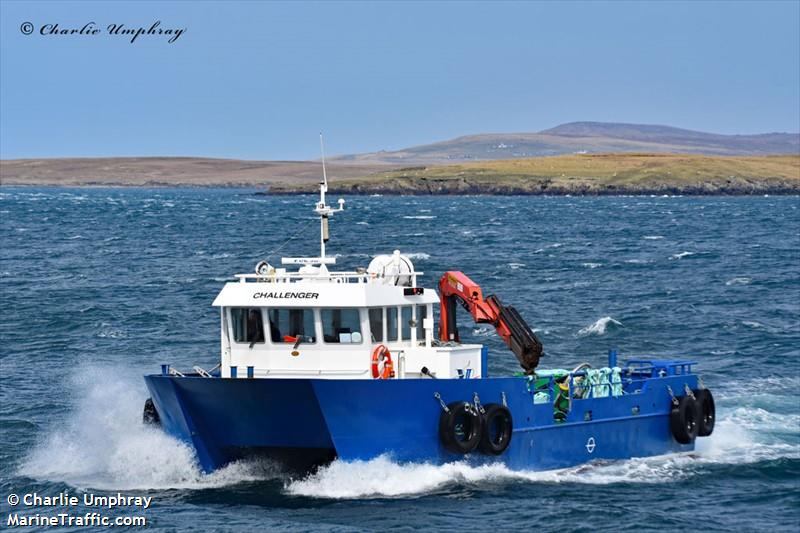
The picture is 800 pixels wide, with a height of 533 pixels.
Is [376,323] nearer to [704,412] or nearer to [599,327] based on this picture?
[704,412]

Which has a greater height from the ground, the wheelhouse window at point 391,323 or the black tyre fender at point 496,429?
the wheelhouse window at point 391,323

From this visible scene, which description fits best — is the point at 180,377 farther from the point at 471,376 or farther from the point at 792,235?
the point at 792,235

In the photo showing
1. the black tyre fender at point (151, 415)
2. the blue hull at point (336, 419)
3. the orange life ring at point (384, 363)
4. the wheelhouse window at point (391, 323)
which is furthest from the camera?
the black tyre fender at point (151, 415)

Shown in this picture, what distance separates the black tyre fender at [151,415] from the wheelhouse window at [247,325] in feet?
6.47

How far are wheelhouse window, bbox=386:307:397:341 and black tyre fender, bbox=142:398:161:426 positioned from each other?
4.32m

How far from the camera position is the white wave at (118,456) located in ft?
80.3

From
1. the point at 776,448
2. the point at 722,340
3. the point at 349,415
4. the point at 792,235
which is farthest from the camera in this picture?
the point at 792,235

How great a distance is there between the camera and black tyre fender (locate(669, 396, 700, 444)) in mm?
29188

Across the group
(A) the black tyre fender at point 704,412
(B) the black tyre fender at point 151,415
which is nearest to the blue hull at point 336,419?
(B) the black tyre fender at point 151,415

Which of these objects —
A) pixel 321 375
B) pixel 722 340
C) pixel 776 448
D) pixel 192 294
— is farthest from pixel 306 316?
pixel 192 294

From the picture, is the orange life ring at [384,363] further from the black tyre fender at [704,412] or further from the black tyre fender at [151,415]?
the black tyre fender at [704,412]

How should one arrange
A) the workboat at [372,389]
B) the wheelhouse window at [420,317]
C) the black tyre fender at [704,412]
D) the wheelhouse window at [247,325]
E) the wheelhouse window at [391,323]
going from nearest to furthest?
the workboat at [372,389]
the wheelhouse window at [247,325]
the wheelhouse window at [391,323]
the wheelhouse window at [420,317]
the black tyre fender at [704,412]

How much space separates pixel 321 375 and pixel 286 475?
177 cm

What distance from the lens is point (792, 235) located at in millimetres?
92250
